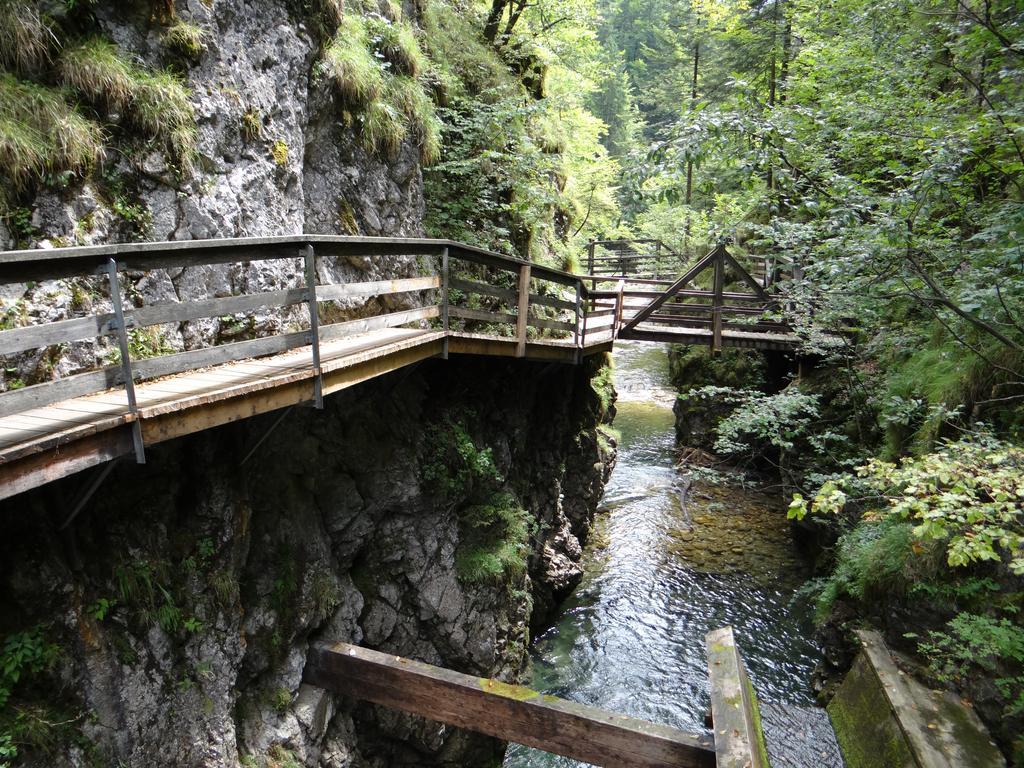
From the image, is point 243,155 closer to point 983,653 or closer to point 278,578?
point 278,578

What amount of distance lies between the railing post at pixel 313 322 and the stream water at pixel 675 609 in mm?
6112

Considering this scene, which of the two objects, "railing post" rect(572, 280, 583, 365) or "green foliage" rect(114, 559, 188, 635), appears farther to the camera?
"railing post" rect(572, 280, 583, 365)

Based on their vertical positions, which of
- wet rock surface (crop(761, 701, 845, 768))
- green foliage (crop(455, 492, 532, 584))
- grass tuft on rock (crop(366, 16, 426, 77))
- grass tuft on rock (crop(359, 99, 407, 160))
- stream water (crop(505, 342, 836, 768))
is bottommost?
stream water (crop(505, 342, 836, 768))

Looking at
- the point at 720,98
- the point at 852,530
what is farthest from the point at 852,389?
the point at 720,98

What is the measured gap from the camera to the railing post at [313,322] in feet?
13.5

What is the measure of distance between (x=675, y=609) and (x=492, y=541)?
4662mm

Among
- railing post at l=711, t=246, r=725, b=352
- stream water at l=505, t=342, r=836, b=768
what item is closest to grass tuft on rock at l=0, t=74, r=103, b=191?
stream water at l=505, t=342, r=836, b=768

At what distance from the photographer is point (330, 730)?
5.39 metres

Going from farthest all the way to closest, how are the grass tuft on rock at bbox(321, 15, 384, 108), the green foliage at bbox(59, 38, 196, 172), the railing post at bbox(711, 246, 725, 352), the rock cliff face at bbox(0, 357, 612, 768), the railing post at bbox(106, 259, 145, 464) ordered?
1. the railing post at bbox(711, 246, 725, 352)
2. the grass tuft on rock at bbox(321, 15, 384, 108)
3. the green foliage at bbox(59, 38, 196, 172)
4. the rock cliff face at bbox(0, 357, 612, 768)
5. the railing post at bbox(106, 259, 145, 464)

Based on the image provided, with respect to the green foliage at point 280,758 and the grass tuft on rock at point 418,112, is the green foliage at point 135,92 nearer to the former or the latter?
the grass tuft on rock at point 418,112

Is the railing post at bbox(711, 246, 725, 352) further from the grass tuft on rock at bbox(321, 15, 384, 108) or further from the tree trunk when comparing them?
the grass tuft on rock at bbox(321, 15, 384, 108)

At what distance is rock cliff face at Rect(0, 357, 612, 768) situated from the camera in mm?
3500

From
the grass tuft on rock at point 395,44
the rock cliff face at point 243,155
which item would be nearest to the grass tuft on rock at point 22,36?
the rock cliff face at point 243,155

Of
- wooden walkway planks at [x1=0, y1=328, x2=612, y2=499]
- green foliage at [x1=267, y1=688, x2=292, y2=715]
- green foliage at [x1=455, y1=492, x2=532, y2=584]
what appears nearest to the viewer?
wooden walkway planks at [x1=0, y1=328, x2=612, y2=499]
